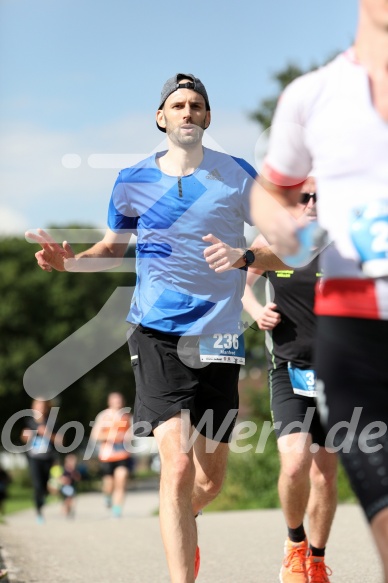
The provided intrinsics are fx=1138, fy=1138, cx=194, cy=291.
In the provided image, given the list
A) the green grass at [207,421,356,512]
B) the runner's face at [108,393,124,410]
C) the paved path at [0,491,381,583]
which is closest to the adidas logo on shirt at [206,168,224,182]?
the paved path at [0,491,381,583]

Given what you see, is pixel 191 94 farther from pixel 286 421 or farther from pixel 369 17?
pixel 369 17

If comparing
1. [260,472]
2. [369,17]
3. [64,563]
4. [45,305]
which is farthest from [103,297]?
[369,17]

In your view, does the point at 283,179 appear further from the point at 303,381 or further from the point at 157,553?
the point at 157,553

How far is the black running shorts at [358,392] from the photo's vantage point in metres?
3.19

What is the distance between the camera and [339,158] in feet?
11.1

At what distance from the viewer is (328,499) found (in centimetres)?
681

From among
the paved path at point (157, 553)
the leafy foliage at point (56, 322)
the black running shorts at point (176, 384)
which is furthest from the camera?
the leafy foliage at point (56, 322)

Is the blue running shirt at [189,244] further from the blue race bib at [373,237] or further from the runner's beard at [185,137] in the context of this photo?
the blue race bib at [373,237]

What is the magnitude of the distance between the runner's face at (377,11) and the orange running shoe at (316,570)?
4032 mm

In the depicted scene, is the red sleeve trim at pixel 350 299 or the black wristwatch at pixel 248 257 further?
the black wristwatch at pixel 248 257

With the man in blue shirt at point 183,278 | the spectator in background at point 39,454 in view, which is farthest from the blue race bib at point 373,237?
the spectator in background at point 39,454

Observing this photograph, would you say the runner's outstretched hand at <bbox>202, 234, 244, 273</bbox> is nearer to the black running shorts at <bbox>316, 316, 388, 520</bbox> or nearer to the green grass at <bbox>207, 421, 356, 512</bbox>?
the black running shorts at <bbox>316, 316, 388, 520</bbox>

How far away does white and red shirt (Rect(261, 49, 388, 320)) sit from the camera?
331 cm

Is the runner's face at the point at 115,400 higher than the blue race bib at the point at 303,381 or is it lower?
higher
